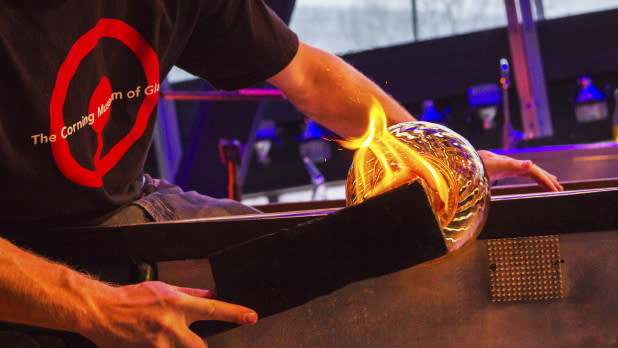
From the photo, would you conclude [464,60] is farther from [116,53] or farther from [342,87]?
[116,53]

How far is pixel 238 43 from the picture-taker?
3.69ft

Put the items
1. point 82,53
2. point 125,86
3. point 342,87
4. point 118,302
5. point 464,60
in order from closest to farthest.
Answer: point 118,302, point 82,53, point 125,86, point 342,87, point 464,60

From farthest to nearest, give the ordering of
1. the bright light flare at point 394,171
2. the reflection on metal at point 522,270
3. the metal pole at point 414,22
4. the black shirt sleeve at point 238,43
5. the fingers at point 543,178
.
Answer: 1. the metal pole at point 414,22
2. the black shirt sleeve at point 238,43
3. the fingers at point 543,178
4. the reflection on metal at point 522,270
5. the bright light flare at point 394,171

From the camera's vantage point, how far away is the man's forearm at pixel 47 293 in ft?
1.98

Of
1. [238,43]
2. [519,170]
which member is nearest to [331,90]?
[238,43]

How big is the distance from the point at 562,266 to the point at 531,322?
0.09 m

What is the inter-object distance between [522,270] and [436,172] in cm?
29

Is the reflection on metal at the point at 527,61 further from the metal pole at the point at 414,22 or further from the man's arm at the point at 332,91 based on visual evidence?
the man's arm at the point at 332,91

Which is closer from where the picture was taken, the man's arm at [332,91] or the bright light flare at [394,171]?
the bright light flare at [394,171]

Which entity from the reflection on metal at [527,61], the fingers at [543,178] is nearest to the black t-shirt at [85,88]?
A: the fingers at [543,178]

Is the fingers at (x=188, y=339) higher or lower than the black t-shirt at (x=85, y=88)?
lower

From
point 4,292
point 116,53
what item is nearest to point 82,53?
point 116,53

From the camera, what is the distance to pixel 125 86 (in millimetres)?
942

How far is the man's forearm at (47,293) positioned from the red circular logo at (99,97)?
8.6 inches
